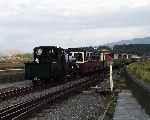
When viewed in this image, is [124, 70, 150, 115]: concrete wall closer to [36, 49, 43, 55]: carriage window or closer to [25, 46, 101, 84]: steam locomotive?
[25, 46, 101, 84]: steam locomotive

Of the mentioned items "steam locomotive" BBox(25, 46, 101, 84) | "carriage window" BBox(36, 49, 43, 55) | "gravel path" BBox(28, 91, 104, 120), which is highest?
"carriage window" BBox(36, 49, 43, 55)

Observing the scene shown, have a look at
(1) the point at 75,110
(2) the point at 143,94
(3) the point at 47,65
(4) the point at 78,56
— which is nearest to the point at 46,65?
(3) the point at 47,65

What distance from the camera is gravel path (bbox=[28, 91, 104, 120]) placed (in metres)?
21.4

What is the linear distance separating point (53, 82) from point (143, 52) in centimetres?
15710

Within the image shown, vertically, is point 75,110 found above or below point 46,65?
below

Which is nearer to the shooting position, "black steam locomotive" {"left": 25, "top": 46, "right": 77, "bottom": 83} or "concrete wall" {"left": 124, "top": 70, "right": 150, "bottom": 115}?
"concrete wall" {"left": 124, "top": 70, "right": 150, "bottom": 115}

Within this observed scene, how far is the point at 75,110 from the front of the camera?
2447cm

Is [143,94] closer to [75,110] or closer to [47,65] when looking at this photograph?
[75,110]

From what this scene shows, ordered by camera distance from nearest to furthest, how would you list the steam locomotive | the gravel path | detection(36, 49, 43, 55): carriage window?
the gravel path, the steam locomotive, detection(36, 49, 43, 55): carriage window

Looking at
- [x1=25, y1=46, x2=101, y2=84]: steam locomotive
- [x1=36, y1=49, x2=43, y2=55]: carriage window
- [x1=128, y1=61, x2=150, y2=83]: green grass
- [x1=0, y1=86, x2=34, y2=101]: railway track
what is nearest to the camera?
[x1=0, y1=86, x2=34, y2=101]: railway track

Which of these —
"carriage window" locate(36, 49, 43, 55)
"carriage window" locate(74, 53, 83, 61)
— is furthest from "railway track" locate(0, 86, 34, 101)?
"carriage window" locate(74, 53, 83, 61)

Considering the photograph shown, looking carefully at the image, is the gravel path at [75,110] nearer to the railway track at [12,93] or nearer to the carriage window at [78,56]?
the railway track at [12,93]

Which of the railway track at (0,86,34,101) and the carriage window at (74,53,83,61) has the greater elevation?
the carriage window at (74,53,83,61)

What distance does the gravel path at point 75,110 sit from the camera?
2139cm
